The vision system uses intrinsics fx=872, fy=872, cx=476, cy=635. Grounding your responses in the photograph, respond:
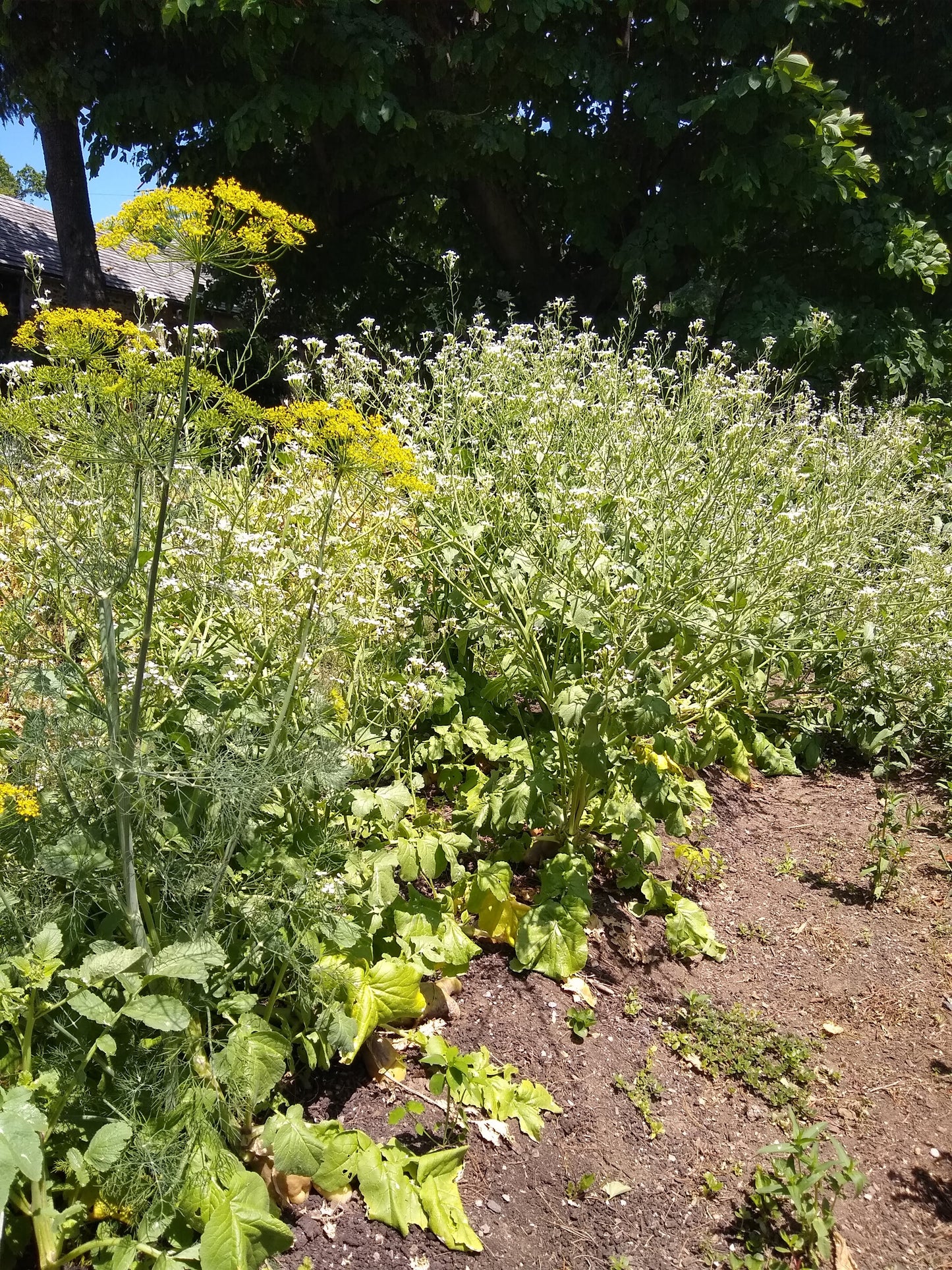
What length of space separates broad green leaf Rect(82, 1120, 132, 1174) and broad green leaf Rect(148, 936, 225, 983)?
1.01 feet

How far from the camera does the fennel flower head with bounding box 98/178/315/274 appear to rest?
1.83 m

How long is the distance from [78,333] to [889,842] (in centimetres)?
377

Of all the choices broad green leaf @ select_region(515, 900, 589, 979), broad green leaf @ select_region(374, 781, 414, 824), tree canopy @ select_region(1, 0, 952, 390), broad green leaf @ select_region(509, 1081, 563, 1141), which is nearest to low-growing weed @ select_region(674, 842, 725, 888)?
broad green leaf @ select_region(515, 900, 589, 979)

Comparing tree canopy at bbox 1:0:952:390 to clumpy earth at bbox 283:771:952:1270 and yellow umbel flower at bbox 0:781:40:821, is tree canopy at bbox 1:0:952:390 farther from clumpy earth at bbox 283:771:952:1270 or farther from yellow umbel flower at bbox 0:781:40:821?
yellow umbel flower at bbox 0:781:40:821

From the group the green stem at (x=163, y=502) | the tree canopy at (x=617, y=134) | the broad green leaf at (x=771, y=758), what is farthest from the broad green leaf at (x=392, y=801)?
the tree canopy at (x=617, y=134)

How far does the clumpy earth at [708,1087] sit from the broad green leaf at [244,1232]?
0.25 m

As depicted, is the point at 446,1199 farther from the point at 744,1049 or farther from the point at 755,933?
the point at 755,933

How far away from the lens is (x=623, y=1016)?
299 cm

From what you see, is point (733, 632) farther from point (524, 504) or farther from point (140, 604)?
point (140, 604)

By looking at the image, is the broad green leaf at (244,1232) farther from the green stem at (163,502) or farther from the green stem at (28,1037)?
the green stem at (163,502)

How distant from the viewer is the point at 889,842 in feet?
13.0

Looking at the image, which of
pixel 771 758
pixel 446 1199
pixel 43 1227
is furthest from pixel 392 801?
pixel 771 758

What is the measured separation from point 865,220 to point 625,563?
773 centimetres

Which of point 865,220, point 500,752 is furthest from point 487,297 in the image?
point 500,752
